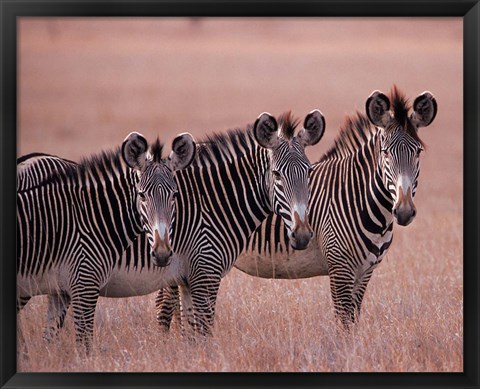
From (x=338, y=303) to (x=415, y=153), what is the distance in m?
1.62

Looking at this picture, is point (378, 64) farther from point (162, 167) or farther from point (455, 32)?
point (162, 167)

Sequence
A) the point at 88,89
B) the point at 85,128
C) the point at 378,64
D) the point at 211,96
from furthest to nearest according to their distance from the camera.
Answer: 1. the point at 378,64
2. the point at 88,89
3. the point at 211,96
4. the point at 85,128

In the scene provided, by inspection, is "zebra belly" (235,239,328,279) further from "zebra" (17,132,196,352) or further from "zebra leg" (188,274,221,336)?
"zebra" (17,132,196,352)

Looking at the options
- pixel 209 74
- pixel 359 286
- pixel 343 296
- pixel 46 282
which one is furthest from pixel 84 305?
pixel 209 74

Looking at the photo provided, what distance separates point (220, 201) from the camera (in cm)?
774

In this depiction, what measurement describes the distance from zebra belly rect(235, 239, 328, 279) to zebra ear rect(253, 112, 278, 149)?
4.32 feet

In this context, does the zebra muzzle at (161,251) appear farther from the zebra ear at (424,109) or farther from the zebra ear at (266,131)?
the zebra ear at (424,109)

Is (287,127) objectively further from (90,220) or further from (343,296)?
(90,220)

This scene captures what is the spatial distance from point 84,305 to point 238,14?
2.72 meters

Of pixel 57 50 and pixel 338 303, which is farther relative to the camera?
pixel 57 50

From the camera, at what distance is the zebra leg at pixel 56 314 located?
7.41m
